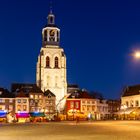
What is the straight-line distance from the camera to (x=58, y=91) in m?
137

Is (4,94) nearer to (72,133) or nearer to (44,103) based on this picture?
(44,103)

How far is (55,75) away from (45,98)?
12.7 meters

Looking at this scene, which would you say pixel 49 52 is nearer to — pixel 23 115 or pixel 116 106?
pixel 116 106

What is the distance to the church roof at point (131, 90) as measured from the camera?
4703 inches

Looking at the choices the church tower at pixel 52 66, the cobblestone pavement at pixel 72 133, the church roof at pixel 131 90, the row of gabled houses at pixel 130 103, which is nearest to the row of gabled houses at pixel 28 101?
the church tower at pixel 52 66

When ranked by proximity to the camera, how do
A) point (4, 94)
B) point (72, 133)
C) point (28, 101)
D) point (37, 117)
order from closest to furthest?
point (72, 133)
point (37, 117)
point (4, 94)
point (28, 101)

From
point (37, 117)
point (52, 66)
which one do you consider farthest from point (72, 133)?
point (52, 66)

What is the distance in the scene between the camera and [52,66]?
14000 centimetres

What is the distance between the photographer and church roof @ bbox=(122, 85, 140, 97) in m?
119

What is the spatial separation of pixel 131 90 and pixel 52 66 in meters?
30.0

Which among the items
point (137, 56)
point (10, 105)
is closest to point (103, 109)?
point (10, 105)

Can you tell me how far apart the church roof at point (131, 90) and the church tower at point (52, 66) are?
2135 cm

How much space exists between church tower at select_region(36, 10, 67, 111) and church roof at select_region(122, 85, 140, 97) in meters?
21.3

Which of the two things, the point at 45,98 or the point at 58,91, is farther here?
the point at 58,91
